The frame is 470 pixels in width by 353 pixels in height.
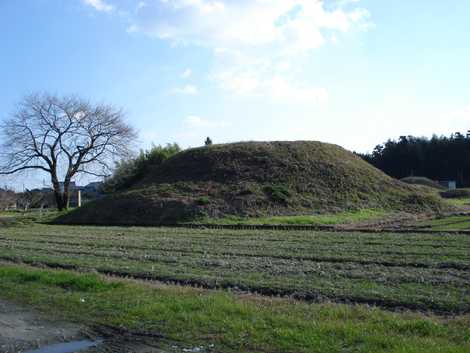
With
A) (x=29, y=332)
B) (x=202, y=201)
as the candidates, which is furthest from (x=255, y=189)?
(x=29, y=332)

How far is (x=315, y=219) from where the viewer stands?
114 feet

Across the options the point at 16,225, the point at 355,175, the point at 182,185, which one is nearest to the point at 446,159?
the point at 355,175

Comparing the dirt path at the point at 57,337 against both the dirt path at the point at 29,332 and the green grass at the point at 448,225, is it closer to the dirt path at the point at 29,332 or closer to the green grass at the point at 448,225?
the dirt path at the point at 29,332

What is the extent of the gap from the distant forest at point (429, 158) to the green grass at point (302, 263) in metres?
89.9

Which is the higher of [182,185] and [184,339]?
[182,185]

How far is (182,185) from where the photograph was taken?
4622cm

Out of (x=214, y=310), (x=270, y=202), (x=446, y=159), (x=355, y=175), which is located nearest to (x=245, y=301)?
(x=214, y=310)

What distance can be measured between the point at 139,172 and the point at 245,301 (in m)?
54.6

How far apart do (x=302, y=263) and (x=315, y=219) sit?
19.9 meters

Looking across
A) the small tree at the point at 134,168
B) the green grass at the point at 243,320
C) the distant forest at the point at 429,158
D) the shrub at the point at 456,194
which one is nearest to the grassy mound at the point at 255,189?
the small tree at the point at 134,168

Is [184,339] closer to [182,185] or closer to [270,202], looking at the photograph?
[270,202]

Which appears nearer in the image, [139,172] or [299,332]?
[299,332]

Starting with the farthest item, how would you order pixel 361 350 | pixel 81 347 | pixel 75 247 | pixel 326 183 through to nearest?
pixel 326 183 < pixel 75 247 < pixel 81 347 < pixel 361 350

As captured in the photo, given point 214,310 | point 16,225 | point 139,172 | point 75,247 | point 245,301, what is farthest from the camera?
point 139,172
